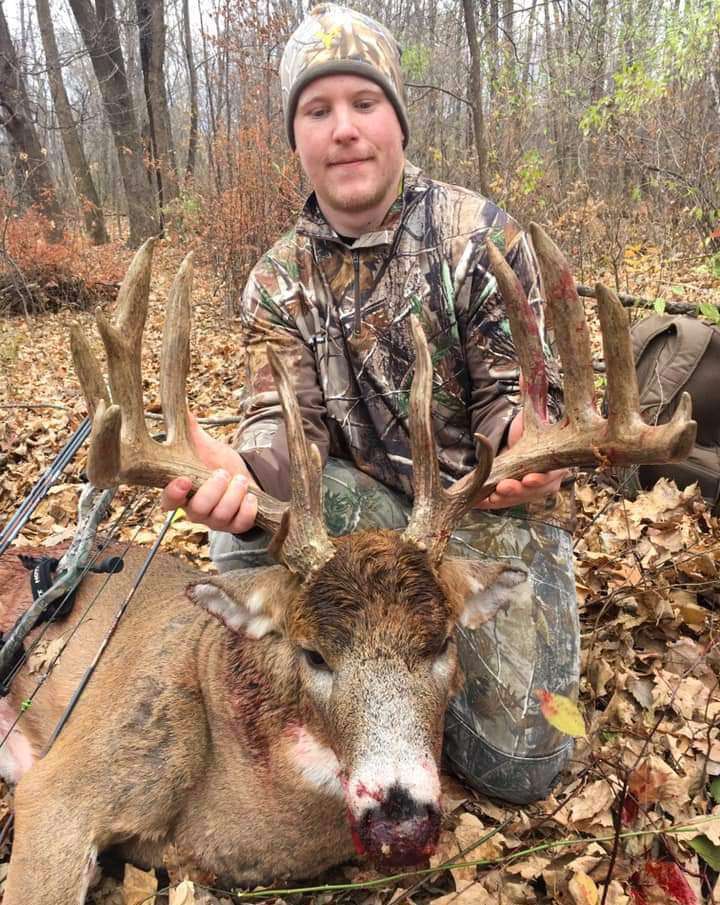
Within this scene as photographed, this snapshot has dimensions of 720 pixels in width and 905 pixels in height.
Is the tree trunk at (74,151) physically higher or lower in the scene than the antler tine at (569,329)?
lower

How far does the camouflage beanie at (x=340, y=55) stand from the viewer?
3.66m

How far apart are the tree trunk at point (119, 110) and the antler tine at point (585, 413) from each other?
15814 mm

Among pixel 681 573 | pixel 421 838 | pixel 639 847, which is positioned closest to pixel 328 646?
pixel 421 838

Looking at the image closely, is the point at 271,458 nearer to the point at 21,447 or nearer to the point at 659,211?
the point at 21,447

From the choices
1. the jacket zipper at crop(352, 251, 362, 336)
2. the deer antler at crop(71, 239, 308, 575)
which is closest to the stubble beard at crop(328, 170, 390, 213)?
the jacket zipper at crop(352, 251, 362, 336)

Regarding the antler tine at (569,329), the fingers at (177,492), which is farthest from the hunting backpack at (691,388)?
the fingers at (177,492)

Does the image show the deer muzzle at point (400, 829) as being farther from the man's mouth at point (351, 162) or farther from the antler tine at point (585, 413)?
the man's mouth at point (351, 162)

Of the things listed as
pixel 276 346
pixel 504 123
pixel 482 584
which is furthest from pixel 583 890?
pixel 504 123

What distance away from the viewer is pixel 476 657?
144 inches

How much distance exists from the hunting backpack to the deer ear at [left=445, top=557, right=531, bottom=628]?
231cm

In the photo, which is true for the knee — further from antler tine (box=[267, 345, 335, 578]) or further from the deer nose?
antler tine (box=[267, 345, 335, 578])

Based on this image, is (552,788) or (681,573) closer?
(552,788)

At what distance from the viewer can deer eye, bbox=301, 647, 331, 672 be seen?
101 inches

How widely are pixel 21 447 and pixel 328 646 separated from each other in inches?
220
